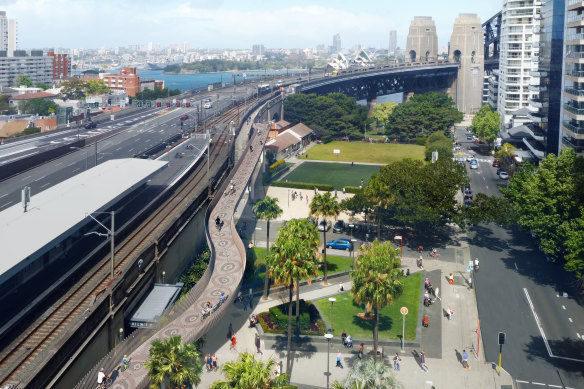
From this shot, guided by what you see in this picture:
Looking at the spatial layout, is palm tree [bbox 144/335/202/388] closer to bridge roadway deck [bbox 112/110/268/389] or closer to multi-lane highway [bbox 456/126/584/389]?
bridge roadway deck [bbox 112/110/268/389]

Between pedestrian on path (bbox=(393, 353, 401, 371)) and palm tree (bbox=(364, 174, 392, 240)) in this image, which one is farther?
palm tree (bbox=(364, 174, 392, 240))

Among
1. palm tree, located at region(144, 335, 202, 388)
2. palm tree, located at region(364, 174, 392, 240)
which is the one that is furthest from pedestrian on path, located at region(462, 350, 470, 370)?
palm tree, located at region(364, 174, 392, 240)

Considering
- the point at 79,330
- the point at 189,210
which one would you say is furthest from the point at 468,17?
the point at 79,330

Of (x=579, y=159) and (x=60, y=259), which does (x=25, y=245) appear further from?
(x=579, y=159)

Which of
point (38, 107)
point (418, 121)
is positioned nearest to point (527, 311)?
point (418, 121)

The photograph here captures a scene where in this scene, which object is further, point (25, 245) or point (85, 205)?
point (85, 205)
